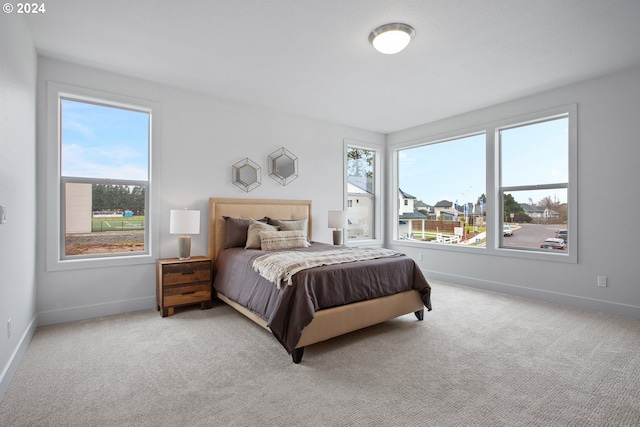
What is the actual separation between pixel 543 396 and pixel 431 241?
366 cm

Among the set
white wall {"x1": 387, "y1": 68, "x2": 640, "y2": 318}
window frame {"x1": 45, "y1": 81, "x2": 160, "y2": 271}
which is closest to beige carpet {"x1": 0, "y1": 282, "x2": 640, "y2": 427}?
white wall {"x1": 387, "y1": 68, "x2": 640, "y2": 318}

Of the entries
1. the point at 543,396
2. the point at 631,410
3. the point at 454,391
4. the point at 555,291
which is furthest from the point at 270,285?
the point at 555,291

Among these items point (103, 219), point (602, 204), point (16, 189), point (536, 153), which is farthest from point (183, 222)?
point (602, 204)

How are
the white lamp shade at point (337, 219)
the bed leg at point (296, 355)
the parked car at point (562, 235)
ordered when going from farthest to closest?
the white lamp shade at point (337, 219)
the parked car at point (562, 235)
the bed leg at point (296, 355)

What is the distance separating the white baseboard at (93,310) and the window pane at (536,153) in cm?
500

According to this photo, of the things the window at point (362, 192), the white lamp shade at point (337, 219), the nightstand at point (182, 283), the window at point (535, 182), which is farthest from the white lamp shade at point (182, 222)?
the window at point (535, 182)

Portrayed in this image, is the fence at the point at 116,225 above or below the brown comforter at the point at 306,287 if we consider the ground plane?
above

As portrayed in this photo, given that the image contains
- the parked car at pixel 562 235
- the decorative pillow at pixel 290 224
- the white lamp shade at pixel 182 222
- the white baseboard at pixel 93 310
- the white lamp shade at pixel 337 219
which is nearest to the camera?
the white baseboard at pixel 93 310

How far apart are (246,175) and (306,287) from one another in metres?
2.47

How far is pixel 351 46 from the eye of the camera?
9.64 ft

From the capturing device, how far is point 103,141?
3.58m

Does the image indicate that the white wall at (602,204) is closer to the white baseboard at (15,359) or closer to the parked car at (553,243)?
the parked car at (553,243)

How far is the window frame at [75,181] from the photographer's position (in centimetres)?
317

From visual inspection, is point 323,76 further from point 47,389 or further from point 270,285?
point 47,389
